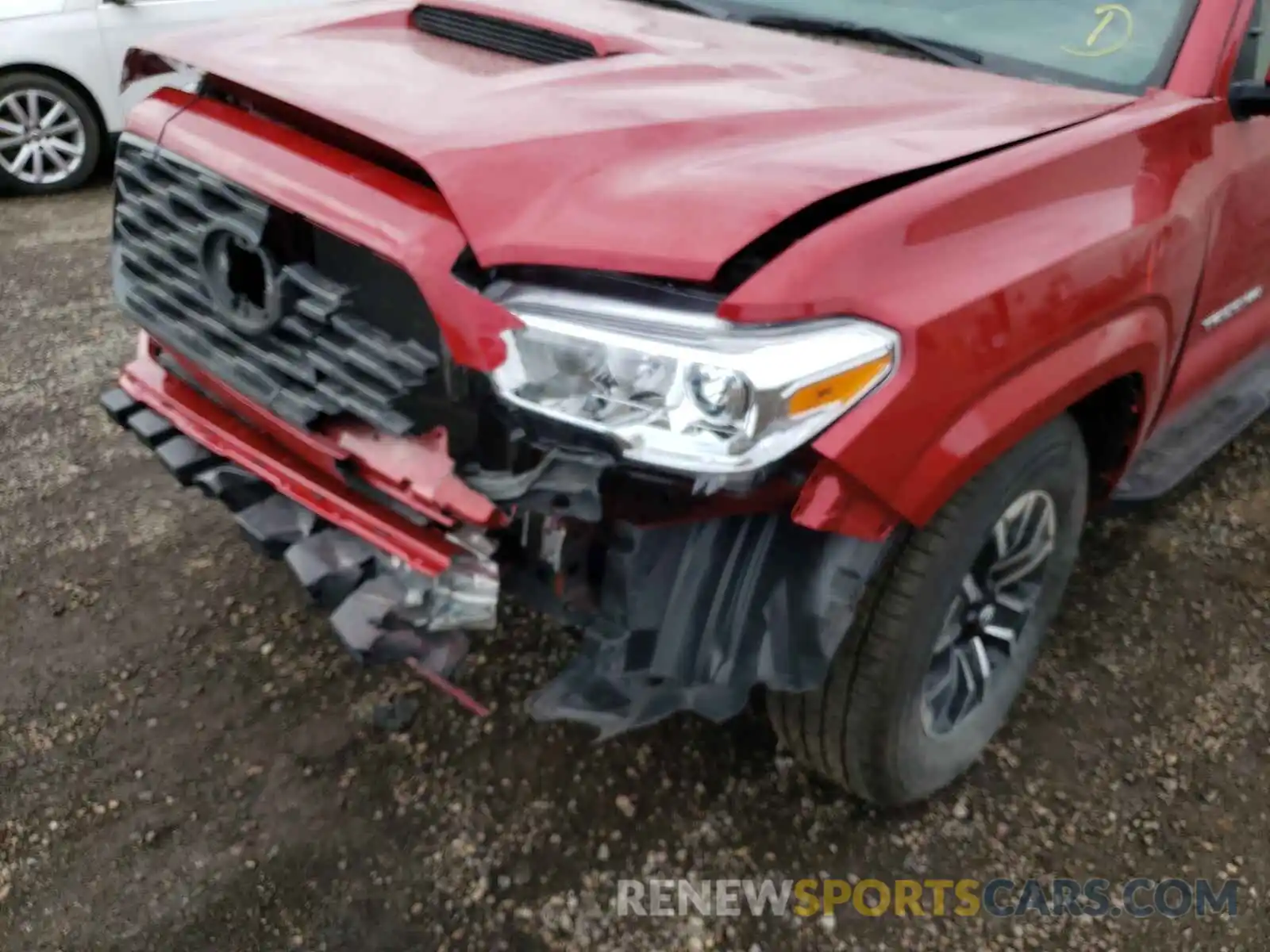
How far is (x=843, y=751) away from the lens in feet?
7.04

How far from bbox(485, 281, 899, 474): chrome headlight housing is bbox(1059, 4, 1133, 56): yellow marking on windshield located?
125 cm

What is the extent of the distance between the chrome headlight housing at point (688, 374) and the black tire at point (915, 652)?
1.51 feet

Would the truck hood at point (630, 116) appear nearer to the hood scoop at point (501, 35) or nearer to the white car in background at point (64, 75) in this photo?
the hood scoop at point (501, 35)

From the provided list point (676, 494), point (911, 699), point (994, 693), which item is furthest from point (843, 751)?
point (676, 494)

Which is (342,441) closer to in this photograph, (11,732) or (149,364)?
(149,364)

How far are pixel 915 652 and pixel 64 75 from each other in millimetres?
6131

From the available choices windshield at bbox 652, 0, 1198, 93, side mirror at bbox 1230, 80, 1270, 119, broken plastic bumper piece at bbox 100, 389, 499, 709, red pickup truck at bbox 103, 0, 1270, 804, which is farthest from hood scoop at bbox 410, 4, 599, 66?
side mirror at bbox 1230, 80, 1270, 119

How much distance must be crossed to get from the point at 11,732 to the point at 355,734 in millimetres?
800

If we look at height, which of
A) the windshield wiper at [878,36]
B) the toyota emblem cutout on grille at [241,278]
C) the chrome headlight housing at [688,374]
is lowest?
the toyota emblem cutout on grille at [241,278]

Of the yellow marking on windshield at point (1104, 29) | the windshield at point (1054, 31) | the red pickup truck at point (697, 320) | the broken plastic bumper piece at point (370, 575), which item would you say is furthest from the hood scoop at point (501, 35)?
the yellow marking on windshield at point (1104, 29)

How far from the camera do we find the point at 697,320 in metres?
1.58

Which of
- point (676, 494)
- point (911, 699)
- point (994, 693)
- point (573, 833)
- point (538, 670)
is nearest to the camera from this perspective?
point (676, 494)

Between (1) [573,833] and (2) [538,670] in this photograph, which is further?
(2) [538,670]

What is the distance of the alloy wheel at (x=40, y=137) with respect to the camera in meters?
6.04
